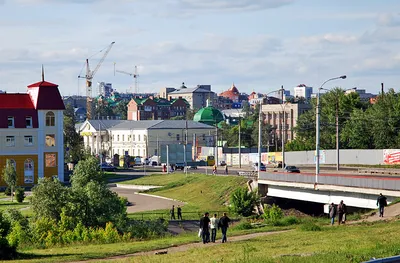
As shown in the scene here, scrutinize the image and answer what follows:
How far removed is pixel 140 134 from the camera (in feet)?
556

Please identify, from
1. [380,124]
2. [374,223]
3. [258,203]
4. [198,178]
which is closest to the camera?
[374,223]

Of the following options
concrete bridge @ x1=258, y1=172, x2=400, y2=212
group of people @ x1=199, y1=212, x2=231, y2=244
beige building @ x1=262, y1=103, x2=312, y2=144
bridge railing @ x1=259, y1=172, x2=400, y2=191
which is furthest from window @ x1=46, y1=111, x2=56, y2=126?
beige building @ x1=262, y1=103, x2=312, y2=144

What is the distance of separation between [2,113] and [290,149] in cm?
4894

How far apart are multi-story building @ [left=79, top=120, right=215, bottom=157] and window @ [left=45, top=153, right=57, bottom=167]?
56442 millimetres

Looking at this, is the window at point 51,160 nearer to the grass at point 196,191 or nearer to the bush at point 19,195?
the grass at point 196,191

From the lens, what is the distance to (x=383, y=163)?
105 metres

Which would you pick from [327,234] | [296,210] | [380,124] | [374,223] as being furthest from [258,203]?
[380,124]

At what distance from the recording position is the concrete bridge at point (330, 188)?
56250mm

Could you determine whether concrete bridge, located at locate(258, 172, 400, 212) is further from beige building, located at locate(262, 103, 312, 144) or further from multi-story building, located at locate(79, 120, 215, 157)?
beige building, located at locate(262, 103, 312, 144)

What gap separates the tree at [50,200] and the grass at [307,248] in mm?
16745

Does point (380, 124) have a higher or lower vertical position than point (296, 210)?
higher

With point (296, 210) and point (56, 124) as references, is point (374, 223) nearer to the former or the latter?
point (296, 210)

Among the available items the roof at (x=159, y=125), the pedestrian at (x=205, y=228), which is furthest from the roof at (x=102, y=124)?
the pedestrian at (x=205, y=228)

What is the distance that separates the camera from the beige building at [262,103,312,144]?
601 feet
